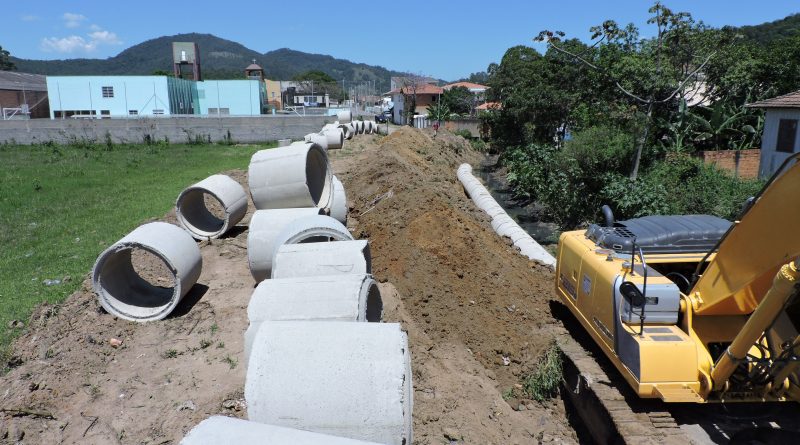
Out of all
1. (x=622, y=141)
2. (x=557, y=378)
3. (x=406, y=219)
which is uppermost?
(x=622, y=141)

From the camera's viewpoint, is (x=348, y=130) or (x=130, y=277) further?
(x=348, y=130)

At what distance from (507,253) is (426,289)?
2994mm

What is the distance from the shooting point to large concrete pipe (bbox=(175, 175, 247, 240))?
11020 millimetres

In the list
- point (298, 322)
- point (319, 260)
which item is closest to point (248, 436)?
point (298, 322)

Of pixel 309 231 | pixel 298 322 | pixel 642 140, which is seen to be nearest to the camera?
pixel 298 322

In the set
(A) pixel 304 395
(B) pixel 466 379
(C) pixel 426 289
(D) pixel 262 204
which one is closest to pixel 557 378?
(B) pixel 466 379

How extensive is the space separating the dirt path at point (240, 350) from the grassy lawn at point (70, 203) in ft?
3.03

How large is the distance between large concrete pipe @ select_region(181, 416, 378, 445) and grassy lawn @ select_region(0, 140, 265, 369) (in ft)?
15.0

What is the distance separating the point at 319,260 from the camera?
6.64 meters

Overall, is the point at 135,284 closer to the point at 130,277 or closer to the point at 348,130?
the point at 130,277

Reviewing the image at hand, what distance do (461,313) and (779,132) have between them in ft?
47.8

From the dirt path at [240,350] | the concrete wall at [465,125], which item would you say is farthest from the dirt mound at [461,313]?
the concrete wall at [465,125]

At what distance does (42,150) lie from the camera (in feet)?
92.8

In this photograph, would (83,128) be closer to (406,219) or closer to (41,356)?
(406,219)
